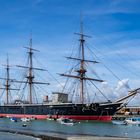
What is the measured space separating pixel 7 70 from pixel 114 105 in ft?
268

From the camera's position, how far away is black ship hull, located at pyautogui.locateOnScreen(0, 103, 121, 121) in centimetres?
11750

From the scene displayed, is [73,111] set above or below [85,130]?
above

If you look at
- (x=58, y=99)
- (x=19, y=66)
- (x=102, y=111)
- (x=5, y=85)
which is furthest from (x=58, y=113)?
(x=5, y=85)

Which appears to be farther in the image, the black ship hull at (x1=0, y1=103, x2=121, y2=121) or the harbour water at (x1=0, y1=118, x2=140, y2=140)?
the black ship hull at (x1=0, y1=103, x2=121, y2=121)

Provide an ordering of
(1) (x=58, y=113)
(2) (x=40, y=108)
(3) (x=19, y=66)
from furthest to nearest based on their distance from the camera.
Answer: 1. (3) (x=19, y=66)
2. (2) (x=40, y=108)
3. (1) (x=58, y=113)

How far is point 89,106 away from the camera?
118 metres

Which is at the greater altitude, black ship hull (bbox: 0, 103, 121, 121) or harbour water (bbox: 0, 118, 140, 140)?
black ship hull (bbox: 0, 103, 121, 121)

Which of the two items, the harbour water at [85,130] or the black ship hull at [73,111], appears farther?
the black ship hull at [73,111]

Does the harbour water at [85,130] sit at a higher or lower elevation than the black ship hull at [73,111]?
lower

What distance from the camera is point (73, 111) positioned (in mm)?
123438

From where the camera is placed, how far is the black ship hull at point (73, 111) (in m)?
118

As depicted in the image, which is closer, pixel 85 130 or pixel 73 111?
pixel 85 130

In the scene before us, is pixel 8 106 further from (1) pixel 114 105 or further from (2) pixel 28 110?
(1) pixel 114 105

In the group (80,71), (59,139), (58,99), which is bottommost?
(59,139)
